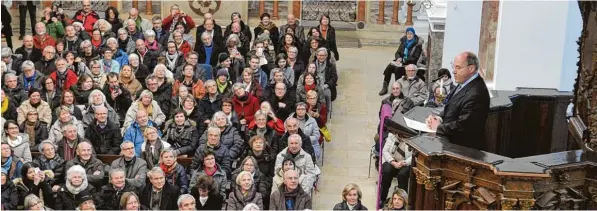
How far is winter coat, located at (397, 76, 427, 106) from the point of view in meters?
15.3

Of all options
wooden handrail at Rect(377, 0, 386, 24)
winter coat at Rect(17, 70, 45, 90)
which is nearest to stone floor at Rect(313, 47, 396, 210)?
wooden handrail at Rect(377, 0, 386, 24)

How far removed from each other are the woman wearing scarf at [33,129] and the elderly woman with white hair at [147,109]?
0.96m

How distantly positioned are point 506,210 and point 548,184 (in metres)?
0.33

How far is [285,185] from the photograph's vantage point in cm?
1219

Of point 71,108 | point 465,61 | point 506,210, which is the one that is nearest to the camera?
point 506,210

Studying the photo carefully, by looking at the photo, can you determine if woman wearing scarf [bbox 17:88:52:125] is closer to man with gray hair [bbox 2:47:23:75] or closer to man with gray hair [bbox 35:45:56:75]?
man with gray hair [bbox 2:47:23:75]

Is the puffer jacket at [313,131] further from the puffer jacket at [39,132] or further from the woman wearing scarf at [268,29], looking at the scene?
the woman wearing scarf at [268,29]

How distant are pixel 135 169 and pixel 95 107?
5.57 ft

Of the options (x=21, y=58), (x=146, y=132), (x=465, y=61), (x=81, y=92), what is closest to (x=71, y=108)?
(x=81, y=92)

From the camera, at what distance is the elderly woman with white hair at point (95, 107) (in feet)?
47.0

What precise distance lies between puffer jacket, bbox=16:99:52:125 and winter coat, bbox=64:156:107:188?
5.91ft

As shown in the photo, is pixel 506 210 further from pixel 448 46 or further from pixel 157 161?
pixel 448 46

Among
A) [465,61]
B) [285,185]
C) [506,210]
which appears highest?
[465,61]

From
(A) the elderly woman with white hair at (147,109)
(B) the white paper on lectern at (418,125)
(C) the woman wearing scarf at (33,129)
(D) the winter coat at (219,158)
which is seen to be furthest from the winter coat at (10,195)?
(B) the white paper on lectern at (418,125)
